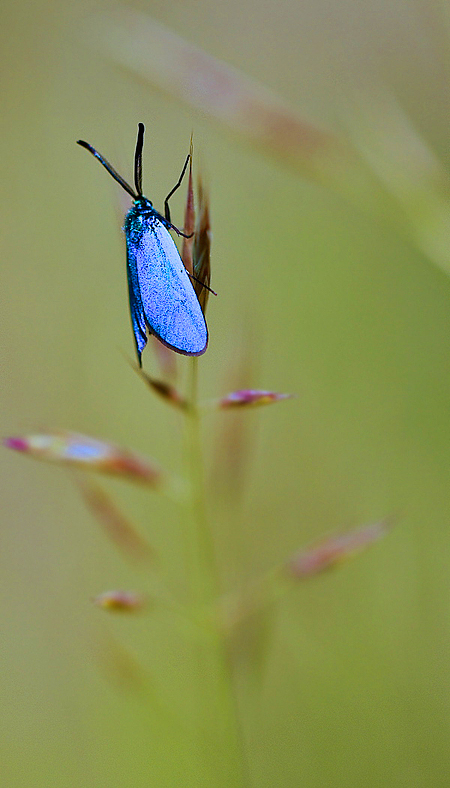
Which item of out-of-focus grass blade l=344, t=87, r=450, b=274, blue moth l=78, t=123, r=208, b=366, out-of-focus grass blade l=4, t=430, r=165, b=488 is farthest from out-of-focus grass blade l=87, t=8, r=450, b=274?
out-of-focus grass blade l=4, t=430, r=165, b=488

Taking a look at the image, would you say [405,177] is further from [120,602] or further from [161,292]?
[120,602]

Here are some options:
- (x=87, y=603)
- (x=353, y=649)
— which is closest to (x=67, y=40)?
(x=87, y=603)

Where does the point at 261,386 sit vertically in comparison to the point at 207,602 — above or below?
above

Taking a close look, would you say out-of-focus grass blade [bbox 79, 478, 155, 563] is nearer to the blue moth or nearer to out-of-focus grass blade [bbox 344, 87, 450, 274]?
the blue moth

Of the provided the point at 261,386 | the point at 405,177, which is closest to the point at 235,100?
the point at 405,177

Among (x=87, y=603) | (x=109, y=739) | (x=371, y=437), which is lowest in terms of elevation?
(x=109, y=739)

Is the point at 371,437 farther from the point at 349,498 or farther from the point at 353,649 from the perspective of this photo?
the point at 353,649

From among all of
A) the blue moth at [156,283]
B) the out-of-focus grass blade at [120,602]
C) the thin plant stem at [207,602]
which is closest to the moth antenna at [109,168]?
the blue moth at [156,283]

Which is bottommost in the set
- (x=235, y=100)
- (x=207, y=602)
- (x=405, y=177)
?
(x=207, y=602)
